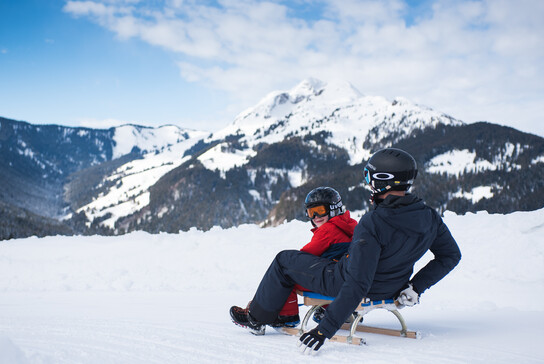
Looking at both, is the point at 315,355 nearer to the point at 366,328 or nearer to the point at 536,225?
the point at 366,328

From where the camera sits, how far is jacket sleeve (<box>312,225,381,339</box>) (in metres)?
3.44

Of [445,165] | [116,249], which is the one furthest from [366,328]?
[445,165]

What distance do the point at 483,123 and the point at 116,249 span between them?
20177cm

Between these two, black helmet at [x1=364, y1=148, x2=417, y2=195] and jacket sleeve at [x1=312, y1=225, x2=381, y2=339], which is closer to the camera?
jacket sleeve at [x1=312, y1=225, x2=381, y2=339]

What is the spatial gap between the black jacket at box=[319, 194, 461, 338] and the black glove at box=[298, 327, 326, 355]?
61 millimetres

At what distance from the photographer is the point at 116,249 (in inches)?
464

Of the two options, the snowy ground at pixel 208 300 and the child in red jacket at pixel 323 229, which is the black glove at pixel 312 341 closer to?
the snowy ground at pixel 208 300

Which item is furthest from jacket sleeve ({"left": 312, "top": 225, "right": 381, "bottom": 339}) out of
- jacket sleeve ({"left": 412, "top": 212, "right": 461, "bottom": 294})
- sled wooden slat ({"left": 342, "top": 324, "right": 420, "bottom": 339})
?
sled wooden slat ({"left": 342, "top": 324, "right": 420, "bottom": 339})

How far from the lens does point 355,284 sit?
346 cm

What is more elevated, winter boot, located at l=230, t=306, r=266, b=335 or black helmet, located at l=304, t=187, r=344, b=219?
black helmet, located at l=304, t=187, r=344, b=219

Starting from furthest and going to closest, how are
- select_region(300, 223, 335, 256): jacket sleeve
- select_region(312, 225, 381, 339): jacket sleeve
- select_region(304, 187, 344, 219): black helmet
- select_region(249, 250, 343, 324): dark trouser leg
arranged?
select_region(304, 187, 344, 219): black helmet, select_region(300, 223, 335, 256): jacket sleeve, select_region(249, 250, 343, 324): dark trouser leg, select_region(312, 225, 381, 339): jacket sleeve

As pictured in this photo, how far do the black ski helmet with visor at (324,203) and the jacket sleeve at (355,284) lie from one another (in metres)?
1.06

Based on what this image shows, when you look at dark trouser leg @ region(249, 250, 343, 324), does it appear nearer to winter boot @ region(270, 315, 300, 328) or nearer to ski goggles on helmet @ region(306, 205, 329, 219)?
winter boot @ region(270, 315, 300, 328)

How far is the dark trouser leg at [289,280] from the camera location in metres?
3.89
